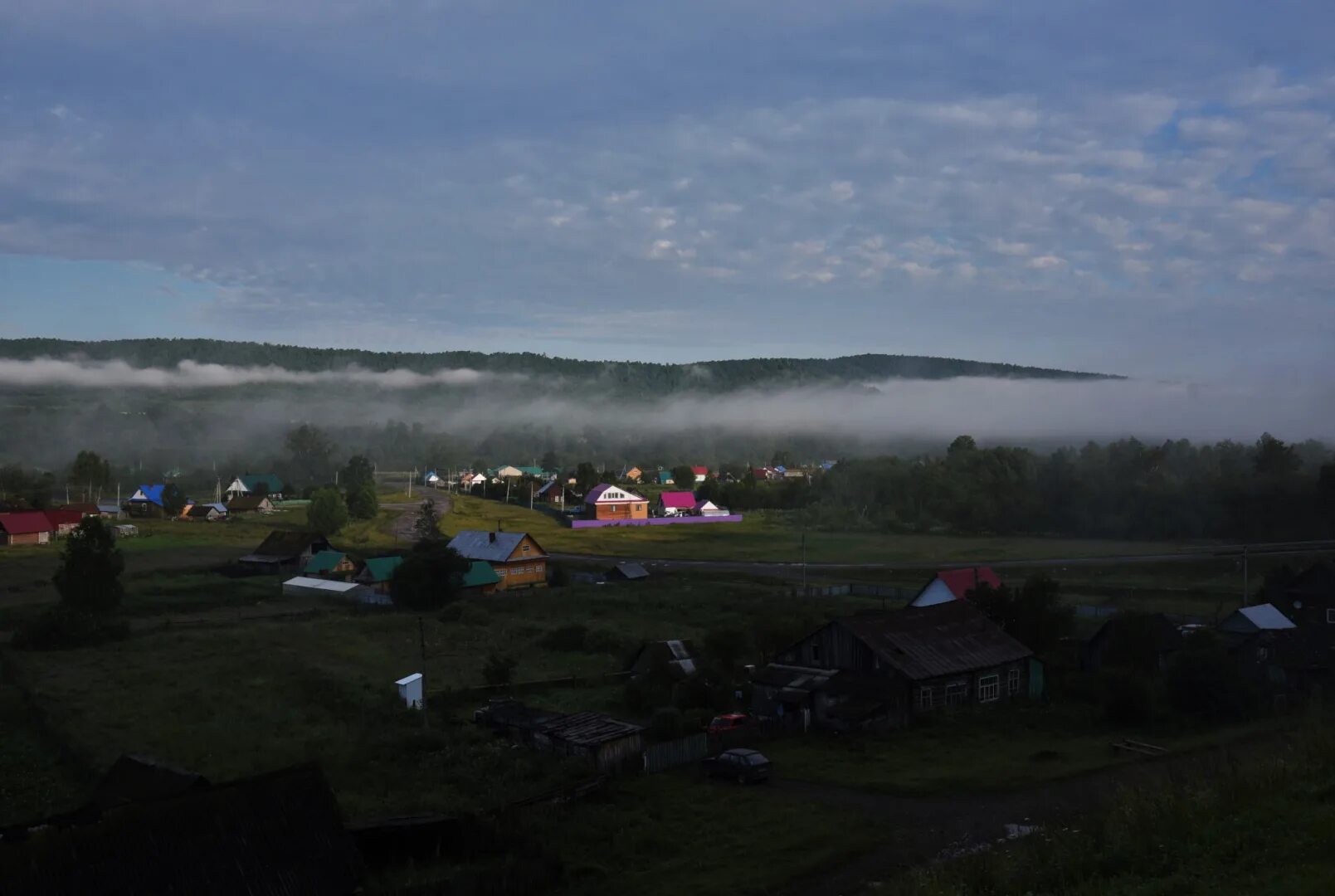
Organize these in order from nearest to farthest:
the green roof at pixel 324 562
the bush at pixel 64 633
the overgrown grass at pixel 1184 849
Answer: the overgrown grass at pixel 1184 849, the bush at pixel 64 633, the green roof at pixel 324 562

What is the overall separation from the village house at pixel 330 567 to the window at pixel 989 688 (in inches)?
1258

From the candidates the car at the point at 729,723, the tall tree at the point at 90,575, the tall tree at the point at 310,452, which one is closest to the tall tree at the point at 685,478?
the tall tree at the point at 310,452

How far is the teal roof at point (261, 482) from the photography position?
3526 inches

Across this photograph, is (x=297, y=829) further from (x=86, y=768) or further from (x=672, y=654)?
(x=672, y=654)

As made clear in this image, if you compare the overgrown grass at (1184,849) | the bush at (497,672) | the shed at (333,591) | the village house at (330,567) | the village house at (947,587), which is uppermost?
the overgrown grass at (1184,849)

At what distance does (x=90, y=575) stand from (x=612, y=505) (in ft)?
148

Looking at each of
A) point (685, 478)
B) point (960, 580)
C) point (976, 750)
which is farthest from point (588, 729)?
point (685, 478)

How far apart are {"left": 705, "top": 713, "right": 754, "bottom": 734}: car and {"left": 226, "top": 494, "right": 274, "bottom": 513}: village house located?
6655 centimetres

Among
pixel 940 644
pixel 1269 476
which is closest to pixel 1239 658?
pixel 940 644

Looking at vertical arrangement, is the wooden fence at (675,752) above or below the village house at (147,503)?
above

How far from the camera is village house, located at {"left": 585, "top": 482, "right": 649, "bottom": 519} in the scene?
250 ft

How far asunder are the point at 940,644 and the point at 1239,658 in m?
7.68

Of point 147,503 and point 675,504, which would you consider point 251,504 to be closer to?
point 147,503

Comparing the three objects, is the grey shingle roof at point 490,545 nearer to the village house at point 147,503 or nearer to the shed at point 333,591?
the shed at point 333,591
